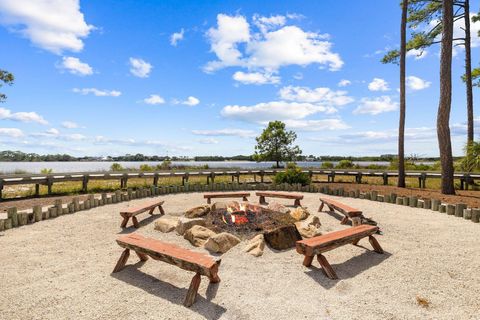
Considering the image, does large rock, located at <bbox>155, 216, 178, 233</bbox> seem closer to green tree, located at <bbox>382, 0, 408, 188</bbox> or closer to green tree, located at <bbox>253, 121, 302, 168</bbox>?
green tree, located at <bbox>382, 0, 408, 188</bbox>

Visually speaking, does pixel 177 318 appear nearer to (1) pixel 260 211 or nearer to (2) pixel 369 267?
(2) pixel 369 267

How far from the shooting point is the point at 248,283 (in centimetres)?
405

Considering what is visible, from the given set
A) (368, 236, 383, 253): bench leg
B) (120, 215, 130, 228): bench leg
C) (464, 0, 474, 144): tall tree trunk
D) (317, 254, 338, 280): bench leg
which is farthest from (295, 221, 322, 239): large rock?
(464, 0, 474, 144): tall tree trunk

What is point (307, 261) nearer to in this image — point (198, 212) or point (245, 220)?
point (245, 220)

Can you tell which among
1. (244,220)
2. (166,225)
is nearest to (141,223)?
(166,225)

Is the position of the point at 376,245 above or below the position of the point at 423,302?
above

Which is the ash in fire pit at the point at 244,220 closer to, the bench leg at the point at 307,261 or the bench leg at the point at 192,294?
the bench leg at the point at 307,261

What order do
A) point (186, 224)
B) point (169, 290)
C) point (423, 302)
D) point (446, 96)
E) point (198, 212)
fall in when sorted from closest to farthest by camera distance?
point (423, 302) → point (169, 290) → point (186, 224) → point (198, 212) → point (446, 96)

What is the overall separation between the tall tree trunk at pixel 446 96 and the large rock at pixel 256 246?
10231 mm

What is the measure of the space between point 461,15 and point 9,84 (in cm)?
2395

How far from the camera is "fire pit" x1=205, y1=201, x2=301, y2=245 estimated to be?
627 centimetres

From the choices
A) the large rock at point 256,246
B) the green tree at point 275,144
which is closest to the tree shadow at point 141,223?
the large rock at point 256,246

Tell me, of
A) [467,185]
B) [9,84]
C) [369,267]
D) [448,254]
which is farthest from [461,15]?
[9,84]

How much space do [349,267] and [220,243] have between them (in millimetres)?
2250
